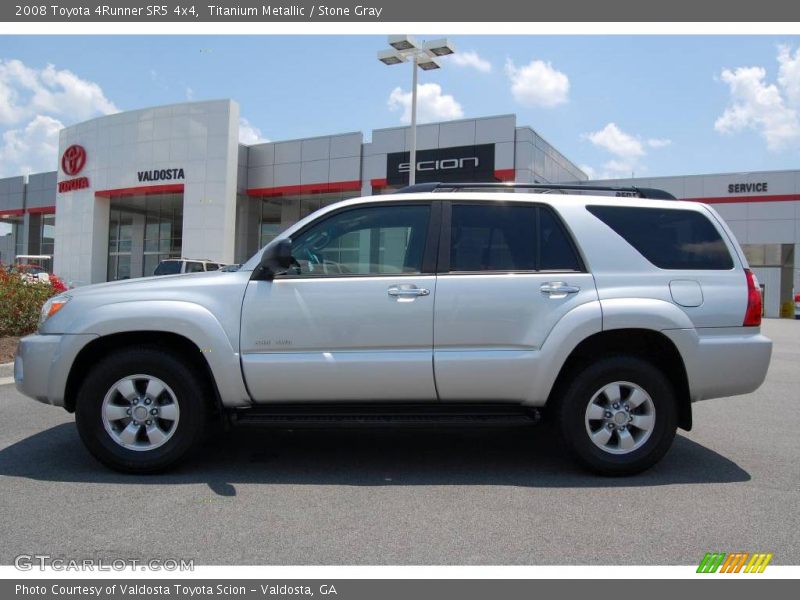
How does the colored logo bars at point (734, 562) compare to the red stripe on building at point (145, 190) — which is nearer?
the colored logo bars at point (734, 562)

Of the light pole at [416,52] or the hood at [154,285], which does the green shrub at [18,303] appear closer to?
the hood at [154,285]

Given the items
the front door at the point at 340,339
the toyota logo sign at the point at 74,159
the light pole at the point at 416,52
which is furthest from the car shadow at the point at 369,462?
the toyota logo sign at the point at 74,159

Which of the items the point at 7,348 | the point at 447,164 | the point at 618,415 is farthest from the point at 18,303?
the point at 447,164

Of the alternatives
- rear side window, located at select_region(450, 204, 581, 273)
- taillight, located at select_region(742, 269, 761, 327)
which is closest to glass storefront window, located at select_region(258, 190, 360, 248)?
rear side window, located at select_region(450, 204, 581, 273)

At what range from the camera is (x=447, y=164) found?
2512cm

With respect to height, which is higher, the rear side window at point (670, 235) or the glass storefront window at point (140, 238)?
the glass storefront window at point (140, 238)

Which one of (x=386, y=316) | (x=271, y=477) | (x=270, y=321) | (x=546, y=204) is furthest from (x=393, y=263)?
(x=271, y=477)

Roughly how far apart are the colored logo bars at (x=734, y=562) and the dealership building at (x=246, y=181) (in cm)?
2148

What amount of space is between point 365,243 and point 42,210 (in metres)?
45.1

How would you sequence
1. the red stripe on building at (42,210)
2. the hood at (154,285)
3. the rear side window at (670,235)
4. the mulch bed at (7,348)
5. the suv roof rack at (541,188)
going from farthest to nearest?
the red stripe on building at (42,210) → the mulch bed at (7,348) → the suv roof rack at (541,188) → the rear side window at (670,235) → the hood at (154,285)

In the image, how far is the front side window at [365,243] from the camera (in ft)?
14.2

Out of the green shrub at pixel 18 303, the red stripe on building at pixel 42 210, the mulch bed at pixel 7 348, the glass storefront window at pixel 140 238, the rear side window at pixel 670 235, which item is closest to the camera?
the rear side window at pixel 670 235

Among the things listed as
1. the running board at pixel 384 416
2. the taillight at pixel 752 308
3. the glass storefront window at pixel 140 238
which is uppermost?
the glass storefront window at pixel 140 238

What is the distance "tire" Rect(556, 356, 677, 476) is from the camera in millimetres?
4234
